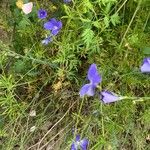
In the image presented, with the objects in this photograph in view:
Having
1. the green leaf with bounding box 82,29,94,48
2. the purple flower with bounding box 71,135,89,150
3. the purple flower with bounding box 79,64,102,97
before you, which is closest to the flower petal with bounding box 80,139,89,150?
the purple flower with bounding box 71,135,89,150

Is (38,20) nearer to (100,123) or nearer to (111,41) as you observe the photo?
(111,41)

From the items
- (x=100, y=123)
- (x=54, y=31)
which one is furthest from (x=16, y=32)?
(x=100, y=123)

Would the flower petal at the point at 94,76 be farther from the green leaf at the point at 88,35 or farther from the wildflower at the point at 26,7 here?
the wildflower at the point at 26,7

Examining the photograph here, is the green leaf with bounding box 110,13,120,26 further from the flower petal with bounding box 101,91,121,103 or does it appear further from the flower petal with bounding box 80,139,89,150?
the flower petal with bounding box 80,139,89,150

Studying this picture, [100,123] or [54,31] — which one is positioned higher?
[54,31]

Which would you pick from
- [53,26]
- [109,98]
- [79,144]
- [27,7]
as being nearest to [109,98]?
[109,98]

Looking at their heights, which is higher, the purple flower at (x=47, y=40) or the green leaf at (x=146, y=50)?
the purple flower at (x=47, y=40)

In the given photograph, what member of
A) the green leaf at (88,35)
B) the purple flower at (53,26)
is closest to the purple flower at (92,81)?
the green leaf at (88,35)
